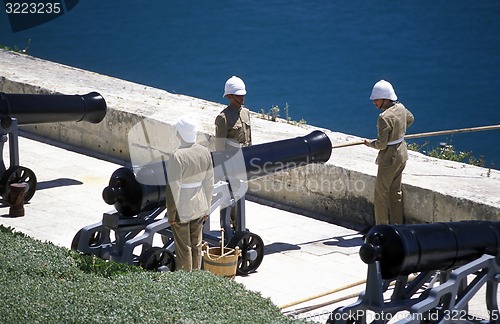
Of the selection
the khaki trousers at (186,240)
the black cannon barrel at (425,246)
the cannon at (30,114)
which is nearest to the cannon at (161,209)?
the khaki trousers at (186,240)

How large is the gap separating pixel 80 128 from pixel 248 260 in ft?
15.3

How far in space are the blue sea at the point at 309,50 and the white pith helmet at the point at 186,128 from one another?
12.8 metres

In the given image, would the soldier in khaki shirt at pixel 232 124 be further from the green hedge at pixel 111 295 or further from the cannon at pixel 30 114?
the green hedge at pixel 111 295

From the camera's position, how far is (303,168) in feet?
37.3

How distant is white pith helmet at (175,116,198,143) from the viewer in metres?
8.50

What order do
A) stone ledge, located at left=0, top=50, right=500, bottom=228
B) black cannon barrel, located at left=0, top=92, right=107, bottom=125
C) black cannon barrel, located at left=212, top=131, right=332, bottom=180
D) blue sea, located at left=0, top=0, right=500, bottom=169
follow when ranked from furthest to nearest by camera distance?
blue sea, located at left=0, top=0, right=500, bottom=169 < black cannon barrel, located at left=0, top=92, right=107, bottom=125 < stone ledge, located at left=0, top=50, right=500, bottom=228 < black cannon barrel, located at left=212, top=131, right=332, bottom=180

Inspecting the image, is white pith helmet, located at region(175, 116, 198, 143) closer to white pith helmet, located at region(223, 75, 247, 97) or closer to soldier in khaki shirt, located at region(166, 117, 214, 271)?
soldier in khaki shirt, located at region(166, 117, 214, 271)

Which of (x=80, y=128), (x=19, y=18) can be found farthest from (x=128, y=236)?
(x=19, y=18)

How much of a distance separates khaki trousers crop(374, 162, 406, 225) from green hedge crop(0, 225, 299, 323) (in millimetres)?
2939

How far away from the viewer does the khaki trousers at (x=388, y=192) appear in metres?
10.3

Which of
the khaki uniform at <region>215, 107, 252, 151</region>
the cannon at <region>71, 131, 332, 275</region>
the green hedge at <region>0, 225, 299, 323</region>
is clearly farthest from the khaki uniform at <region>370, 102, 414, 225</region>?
the green hedge at <region>0, 225, 299, 323</region>

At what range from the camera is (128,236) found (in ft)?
30.9

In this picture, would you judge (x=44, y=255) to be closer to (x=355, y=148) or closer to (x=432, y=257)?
(x=432, y=257)

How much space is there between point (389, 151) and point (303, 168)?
1.39 metres
